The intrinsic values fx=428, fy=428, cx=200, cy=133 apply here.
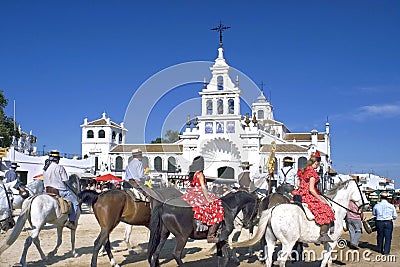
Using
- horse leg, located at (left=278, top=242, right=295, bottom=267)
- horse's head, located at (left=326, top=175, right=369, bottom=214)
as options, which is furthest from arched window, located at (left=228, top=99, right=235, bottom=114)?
horse leg, located at (left=278, top=242, right=295, bottom=267)

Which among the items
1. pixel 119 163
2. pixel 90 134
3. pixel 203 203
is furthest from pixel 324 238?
pixel 90 134

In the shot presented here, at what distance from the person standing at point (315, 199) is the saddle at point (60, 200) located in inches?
184

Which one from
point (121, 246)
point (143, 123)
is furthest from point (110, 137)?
point (143, 123)

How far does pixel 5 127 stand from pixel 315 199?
1066 inches

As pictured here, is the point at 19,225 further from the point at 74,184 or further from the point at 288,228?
the point at 288,228

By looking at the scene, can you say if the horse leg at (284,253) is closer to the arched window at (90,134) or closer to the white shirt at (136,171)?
the white shirt at (136,171)

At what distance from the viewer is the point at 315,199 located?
7234 millimetres

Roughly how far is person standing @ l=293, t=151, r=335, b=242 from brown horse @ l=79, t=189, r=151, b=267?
319cm

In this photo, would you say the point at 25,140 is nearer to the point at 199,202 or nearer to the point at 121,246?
the point at 121,246

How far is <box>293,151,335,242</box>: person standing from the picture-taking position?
7.12m

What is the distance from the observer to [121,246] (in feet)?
36.4

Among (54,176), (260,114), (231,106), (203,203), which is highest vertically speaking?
(260,114)

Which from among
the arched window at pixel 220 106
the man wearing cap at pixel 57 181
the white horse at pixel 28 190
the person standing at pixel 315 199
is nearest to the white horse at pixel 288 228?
the person standing at pixel 315 199

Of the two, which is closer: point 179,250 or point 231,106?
point 179,250
